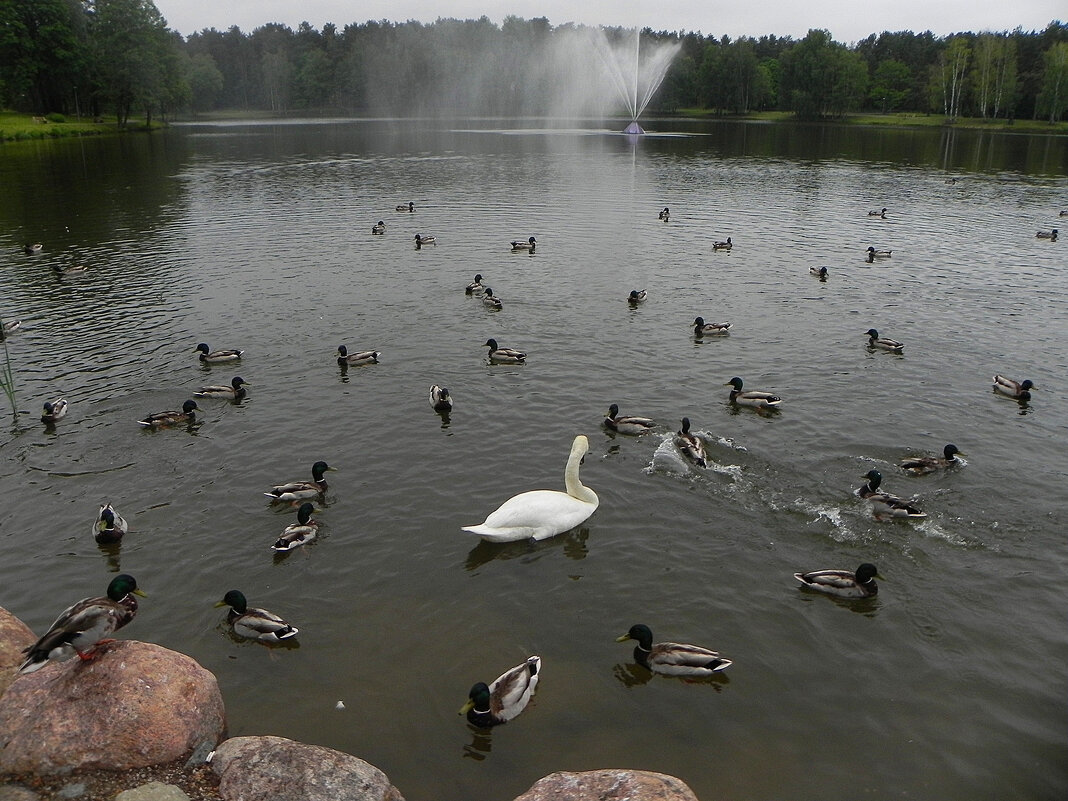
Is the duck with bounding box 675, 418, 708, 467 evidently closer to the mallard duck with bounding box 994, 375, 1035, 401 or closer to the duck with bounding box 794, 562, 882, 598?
the duck with bounding box 794, 562, 882, 598

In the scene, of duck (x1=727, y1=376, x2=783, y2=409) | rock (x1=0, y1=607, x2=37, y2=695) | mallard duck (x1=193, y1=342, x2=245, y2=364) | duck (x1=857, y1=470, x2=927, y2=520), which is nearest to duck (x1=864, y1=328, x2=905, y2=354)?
duck (x1=727, y1=376, x2=783, y2=409)

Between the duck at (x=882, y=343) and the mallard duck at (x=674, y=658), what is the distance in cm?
1765

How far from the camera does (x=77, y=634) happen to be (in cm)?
966

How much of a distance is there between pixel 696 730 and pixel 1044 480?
12219mm

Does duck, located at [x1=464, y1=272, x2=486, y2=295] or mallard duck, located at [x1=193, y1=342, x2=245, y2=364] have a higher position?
duck, located at [x1=464, y1=272, x2=486, y2=295]

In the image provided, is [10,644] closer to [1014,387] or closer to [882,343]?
[1014,387]

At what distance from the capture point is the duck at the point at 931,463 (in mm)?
18453

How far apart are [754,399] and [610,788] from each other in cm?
1501

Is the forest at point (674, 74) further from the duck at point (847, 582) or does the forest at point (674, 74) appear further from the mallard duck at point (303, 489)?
the duck at point (847, 582)

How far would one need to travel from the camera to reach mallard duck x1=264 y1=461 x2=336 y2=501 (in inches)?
672

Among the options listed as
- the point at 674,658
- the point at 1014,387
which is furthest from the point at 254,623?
the point at 1014,387

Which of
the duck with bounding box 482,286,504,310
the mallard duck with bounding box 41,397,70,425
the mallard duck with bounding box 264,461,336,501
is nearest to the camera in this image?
the mallard duck with bounding box 264,461,336,501

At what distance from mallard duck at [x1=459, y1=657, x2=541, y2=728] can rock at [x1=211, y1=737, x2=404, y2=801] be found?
1882mm

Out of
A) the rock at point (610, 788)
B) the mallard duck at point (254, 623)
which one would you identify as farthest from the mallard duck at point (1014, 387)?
the mallard duck at point (254, 623)
